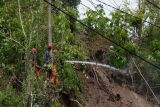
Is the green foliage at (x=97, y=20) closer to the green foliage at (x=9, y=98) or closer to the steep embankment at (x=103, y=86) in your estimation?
the steep embankment at (x=103, y=86)

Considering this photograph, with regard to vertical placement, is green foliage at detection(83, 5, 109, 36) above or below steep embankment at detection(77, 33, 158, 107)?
above

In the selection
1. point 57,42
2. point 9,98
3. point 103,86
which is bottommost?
point 9,98

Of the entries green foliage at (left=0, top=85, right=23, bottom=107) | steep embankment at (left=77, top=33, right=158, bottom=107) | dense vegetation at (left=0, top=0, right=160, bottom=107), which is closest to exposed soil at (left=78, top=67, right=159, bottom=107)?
steep embankment at (left=77, top=33, right=158, bottom=107)

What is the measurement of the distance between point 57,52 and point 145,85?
18.3ft

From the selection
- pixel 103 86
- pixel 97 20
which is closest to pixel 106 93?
pixel 103 86

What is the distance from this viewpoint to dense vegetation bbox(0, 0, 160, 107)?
13023mm

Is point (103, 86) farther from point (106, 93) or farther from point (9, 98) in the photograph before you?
point (9, 98)

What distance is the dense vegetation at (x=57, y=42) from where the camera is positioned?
42.7 ft

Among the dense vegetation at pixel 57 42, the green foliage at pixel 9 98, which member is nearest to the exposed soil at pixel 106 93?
the dense vegetation at pixel 57 42

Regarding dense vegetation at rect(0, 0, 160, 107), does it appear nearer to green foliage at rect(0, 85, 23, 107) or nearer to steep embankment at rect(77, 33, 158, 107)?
green foliage at rect(0, 85, 23, 107)

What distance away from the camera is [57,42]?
1543 centimetres

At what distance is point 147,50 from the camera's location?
18859 millimetres

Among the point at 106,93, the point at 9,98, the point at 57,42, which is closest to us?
the point at 9,98

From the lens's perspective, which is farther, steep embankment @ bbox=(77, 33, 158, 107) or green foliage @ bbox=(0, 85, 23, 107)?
steep embankment @ bbox=(77, 33, 158, 107)
